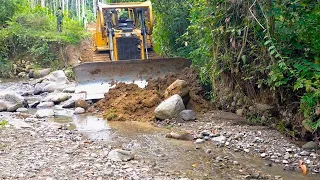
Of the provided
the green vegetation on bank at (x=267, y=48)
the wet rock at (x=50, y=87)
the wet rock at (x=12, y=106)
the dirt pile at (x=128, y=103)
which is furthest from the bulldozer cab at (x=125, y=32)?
the green vegetation on bank at (x=267, y=48)

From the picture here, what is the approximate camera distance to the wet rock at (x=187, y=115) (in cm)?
824

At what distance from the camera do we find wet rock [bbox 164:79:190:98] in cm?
885

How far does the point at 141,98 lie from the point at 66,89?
4.44 m

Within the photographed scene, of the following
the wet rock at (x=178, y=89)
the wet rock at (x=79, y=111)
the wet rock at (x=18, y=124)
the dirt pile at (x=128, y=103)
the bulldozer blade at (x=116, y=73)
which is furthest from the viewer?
the bulldozer blade at (x=116, y=73)

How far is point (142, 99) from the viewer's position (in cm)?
906

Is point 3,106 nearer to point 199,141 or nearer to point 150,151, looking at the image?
point 150,151

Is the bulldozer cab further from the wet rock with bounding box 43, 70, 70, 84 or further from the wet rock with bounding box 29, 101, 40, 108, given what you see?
the wet rock with bounding box 29, 101, 40, 108

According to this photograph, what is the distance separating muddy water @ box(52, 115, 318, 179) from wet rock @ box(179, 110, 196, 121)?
0.72 meters

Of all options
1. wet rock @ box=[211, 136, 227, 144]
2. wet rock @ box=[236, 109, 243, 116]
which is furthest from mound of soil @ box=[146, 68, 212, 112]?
wet rock @ box=[211, 136, 227, 144]

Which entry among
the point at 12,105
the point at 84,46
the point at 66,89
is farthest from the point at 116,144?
the point at 84,46

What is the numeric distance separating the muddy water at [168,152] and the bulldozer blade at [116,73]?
1.70 meters

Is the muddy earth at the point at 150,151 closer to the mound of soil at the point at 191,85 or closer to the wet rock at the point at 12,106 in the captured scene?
the mound of soil at the point at 191,85

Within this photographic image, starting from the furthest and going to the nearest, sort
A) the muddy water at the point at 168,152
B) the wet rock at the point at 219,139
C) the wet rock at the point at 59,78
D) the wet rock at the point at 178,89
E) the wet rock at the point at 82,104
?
the wet rock at the point at 59,78
the wet rock at the point at 82,104
the wet rock at the point at 178,89
the wet rock at the point at 219,139
the muddy water at the point at 168,152

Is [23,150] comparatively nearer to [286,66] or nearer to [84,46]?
[286,66]
